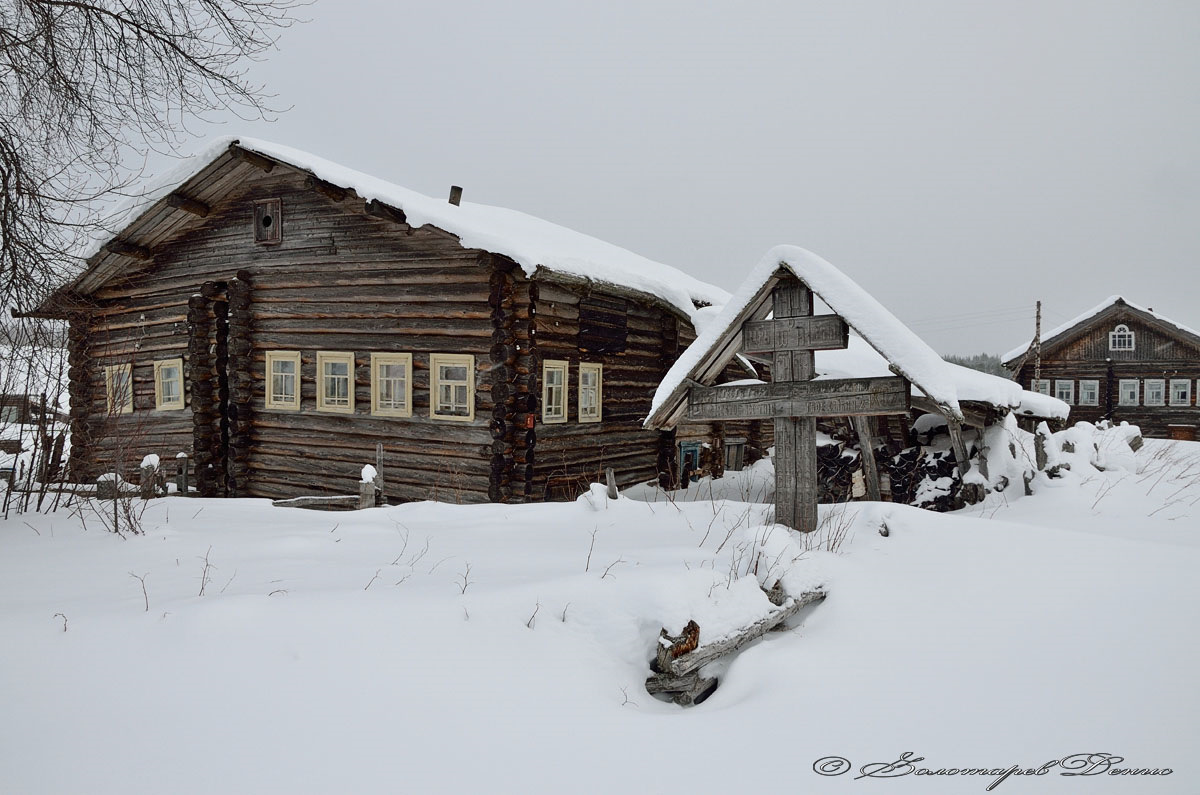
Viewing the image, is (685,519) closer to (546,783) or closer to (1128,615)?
(1128,615)

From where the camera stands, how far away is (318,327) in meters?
12.3

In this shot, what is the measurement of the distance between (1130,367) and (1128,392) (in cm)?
104

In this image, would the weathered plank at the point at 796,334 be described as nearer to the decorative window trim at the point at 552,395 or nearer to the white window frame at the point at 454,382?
the decorative window trim at the point at 552,395

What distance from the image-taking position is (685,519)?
19.8 feet

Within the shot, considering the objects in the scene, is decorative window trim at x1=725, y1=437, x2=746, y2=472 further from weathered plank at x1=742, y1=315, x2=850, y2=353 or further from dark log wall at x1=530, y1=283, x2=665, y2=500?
weathered plank at x1=742, y1=315, x2=850, y2=353

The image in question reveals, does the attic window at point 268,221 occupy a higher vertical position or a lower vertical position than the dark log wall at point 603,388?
higher

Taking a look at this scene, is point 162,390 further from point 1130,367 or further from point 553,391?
point 1130,367

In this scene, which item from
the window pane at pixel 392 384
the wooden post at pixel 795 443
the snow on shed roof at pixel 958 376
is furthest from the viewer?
the window pane at pixel 392 384

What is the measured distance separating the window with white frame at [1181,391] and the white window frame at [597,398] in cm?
2746

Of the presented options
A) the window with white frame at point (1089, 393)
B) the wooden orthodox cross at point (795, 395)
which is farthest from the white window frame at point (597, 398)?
the window with white frame at point (1089, 393)

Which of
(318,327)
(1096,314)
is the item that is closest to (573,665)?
(318,327)

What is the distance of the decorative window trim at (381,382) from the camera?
37.5ft

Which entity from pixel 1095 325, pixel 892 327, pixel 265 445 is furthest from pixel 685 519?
pixel 1095 325

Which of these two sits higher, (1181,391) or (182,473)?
(1181,391)
